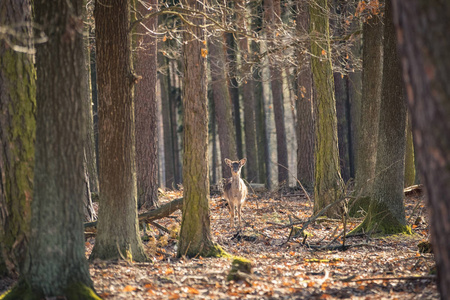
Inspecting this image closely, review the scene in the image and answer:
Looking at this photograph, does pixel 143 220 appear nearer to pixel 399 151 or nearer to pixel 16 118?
pixel 16 118

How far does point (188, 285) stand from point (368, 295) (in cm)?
221

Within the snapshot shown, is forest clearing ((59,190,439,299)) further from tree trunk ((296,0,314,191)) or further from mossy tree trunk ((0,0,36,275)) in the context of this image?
tree trunk ((296,0,314,191))

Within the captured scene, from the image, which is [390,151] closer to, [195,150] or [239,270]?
[195,150]

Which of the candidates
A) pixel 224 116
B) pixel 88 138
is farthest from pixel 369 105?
pixel 224 116

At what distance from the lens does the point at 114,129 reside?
795cm

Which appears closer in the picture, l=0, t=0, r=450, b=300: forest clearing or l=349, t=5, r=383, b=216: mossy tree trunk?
l=0, t=0, r=450, b=300: forest clearing

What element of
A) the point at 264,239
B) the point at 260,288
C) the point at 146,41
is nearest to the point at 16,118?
the point at 260,288

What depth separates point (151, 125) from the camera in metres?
15.8

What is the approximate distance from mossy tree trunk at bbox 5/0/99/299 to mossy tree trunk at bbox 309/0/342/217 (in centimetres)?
847

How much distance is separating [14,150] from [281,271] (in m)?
4.13

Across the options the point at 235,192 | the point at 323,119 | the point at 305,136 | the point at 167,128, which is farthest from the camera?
the point at 167,128

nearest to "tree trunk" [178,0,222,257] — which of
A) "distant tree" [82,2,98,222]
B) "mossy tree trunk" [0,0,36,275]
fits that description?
"mossy tree trunk" [0,0,36,275]

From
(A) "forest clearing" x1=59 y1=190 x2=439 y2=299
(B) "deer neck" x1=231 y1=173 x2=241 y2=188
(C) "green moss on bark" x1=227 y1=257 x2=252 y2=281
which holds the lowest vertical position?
(A) "forest clearing" x1=59 y1=190 x2=439 y2=299

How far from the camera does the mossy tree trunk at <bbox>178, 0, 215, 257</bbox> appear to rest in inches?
342
